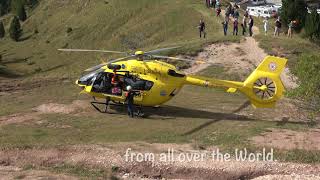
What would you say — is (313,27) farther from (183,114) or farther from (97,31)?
(97,31)

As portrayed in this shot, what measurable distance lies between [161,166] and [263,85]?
8.70 meters

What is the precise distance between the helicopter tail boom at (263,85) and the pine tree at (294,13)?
2627 centimetres

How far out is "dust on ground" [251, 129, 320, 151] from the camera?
20.3 metres

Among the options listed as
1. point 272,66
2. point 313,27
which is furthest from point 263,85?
point 313,27

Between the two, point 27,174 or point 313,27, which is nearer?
point 27,174

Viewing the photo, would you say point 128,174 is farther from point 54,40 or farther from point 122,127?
point 54,40

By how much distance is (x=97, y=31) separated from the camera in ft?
207

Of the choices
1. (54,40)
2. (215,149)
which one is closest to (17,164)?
(215,149)

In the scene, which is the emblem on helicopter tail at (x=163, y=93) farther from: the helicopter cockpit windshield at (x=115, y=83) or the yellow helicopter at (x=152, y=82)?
the helicopter cockpit windshield at (x=115, y=83)

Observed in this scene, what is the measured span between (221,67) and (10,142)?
63.7ft

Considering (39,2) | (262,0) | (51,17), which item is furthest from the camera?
(39,2)

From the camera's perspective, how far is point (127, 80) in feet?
82.4

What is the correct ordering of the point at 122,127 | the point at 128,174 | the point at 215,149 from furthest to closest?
the point at 122,127
the point at 215,149
the point at 128,174

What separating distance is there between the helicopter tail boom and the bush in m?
1.03
